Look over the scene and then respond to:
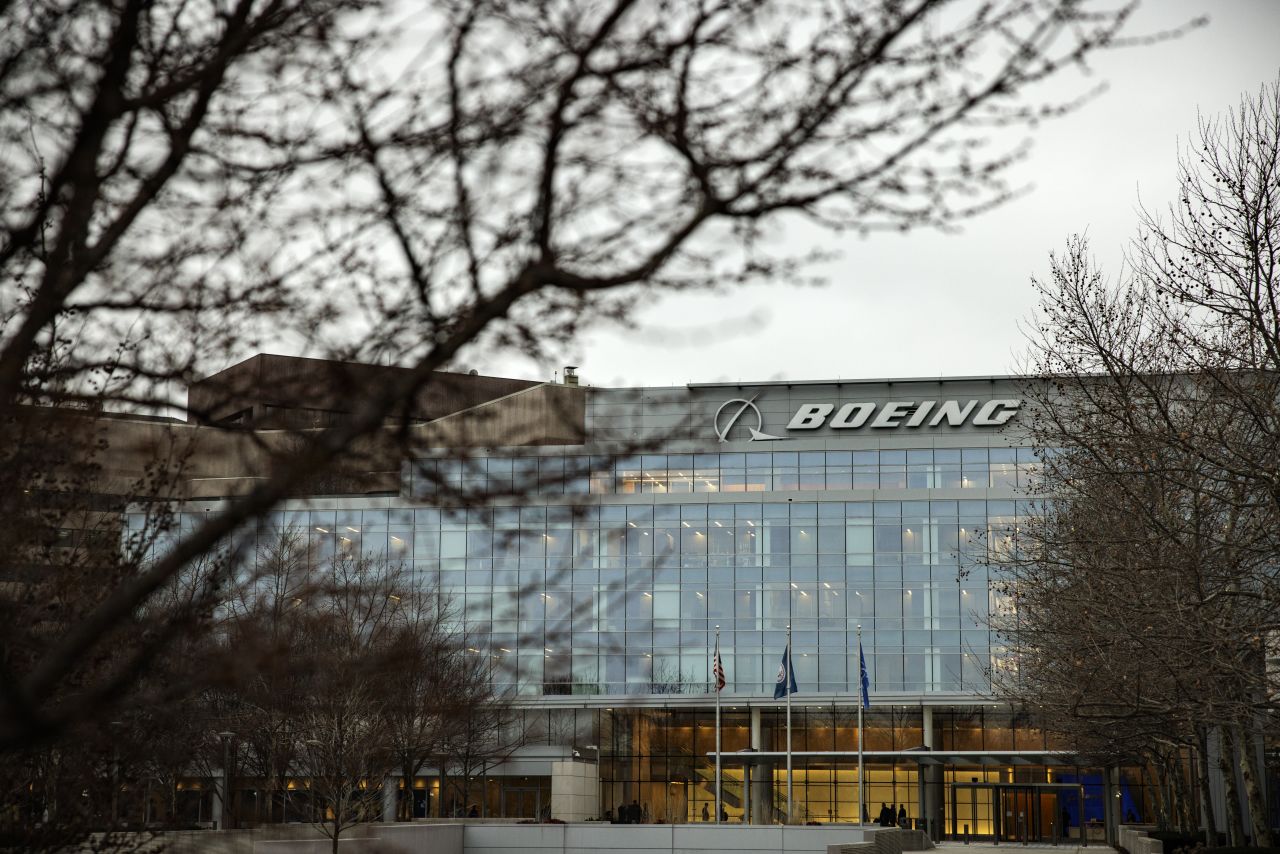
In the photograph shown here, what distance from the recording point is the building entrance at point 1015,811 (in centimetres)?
6581

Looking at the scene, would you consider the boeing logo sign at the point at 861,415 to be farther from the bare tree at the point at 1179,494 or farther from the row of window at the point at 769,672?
the bare tree at the point at 1179,494

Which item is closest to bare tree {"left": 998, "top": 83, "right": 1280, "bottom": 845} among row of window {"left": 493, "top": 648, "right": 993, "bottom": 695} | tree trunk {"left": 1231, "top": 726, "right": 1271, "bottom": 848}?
tree trunk {"left": 1231, "top": 726, "right": 1271, "bottom": 848}

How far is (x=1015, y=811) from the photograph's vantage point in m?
66.1

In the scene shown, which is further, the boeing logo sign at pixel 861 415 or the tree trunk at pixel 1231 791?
the boeing logo sign at pixel 861 415

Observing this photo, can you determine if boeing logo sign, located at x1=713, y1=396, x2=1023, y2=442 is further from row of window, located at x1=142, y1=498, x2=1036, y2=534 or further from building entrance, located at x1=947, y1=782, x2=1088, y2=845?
building entrance, located at x1=947, y1=782, x2=1088, y2=845

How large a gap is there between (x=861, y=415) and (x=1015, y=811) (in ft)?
67.4

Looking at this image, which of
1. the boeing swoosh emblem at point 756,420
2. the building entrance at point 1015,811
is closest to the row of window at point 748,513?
the boeing swoosh emblem at point 756,420

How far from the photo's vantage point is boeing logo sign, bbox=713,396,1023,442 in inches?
2798

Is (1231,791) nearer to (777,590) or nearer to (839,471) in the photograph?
(777,590)

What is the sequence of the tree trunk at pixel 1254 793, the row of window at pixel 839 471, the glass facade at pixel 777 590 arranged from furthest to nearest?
the row of window at pixel 839 471, the glass facade at pixel 777 590, the tree trunk at pixel 1254 793

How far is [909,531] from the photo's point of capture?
67438 millimetres

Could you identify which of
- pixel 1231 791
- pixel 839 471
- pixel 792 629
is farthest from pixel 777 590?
pixel 1231 791

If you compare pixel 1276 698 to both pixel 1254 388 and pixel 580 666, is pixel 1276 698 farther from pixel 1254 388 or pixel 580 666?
pixel 580 666

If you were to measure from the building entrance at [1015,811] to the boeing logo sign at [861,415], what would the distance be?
58.6 feet
